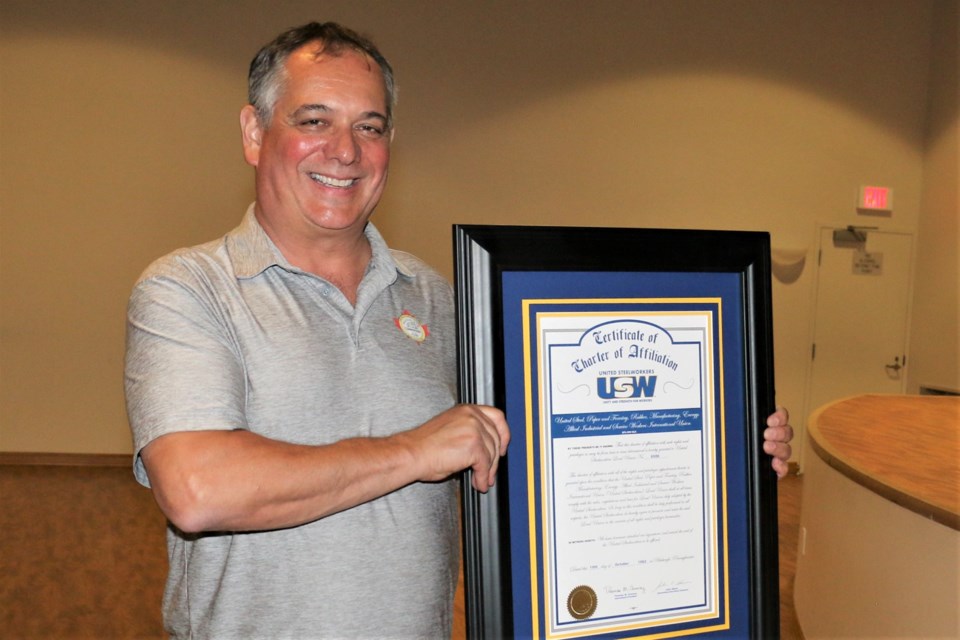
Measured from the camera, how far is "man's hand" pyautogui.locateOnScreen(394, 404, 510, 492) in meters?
1.07

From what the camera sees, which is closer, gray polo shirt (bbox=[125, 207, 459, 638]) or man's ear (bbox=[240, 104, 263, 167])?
gray polo shirt (bbox=[125, 207, 459, 638])

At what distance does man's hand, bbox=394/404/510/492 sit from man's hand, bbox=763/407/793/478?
0.45 m

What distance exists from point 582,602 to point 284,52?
3.45 ft

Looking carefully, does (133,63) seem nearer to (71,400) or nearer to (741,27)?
(71,400)

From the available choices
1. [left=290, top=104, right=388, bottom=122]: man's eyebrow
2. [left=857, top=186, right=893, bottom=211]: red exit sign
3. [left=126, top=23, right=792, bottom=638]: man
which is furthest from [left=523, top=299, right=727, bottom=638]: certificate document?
[left=857, top=186, right=893, bottom=211]: red exit sign

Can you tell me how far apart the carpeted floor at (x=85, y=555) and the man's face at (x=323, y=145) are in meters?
2.51

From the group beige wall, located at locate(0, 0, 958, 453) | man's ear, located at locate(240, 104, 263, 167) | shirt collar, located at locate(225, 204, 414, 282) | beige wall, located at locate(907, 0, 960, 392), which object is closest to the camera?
shirt collar, located at locate(225, 204, 414, 282)

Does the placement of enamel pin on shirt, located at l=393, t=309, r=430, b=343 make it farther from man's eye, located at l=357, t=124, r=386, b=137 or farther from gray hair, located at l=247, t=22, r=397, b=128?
gray hair, located at l=247, t=22, r=397, b=128

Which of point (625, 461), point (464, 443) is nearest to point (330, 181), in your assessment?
point (464, 443)

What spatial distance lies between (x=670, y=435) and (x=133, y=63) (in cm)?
586

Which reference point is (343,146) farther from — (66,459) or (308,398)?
(66,459)

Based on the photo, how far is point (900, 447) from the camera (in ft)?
9.44

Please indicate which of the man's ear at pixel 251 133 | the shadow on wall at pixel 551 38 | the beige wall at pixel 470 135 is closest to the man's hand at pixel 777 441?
the man's ear at pixel 251 133

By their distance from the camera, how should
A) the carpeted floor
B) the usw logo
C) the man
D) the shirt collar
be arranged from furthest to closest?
the carpeted floor
the shirt collar
the usw logo
the man
